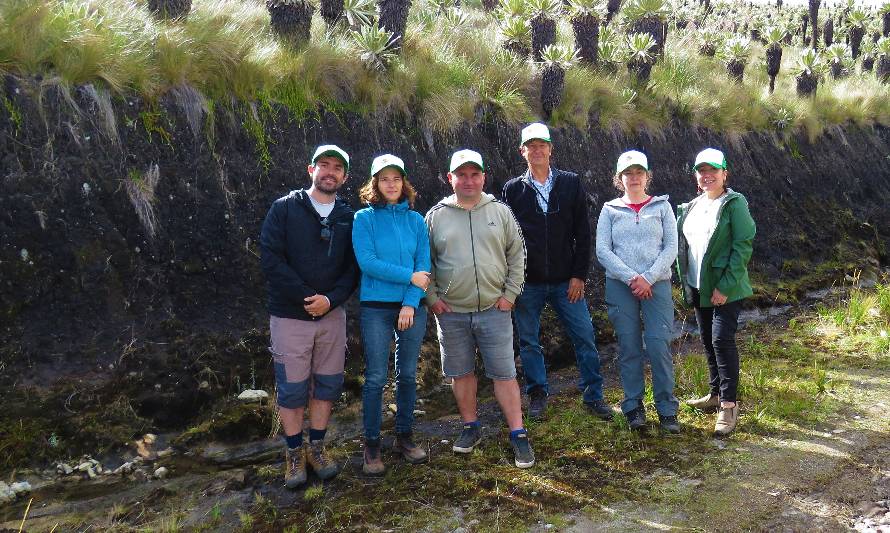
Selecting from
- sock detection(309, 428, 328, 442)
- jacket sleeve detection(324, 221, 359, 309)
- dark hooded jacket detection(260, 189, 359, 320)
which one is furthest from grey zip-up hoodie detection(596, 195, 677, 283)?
sock detection(309, 428, 328, 442)

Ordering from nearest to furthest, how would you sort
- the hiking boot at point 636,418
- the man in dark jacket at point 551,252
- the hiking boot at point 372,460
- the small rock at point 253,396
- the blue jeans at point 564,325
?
the hiking boot at point 372,460 < the hiking boot at point 636,418 < the man in dark jacket at point 551,252 < the blue jeans at point 564,325 < the small rock at point 253,396

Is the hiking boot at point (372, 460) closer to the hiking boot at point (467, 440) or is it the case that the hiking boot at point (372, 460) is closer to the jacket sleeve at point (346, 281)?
the hiking boot at point (467, 440)

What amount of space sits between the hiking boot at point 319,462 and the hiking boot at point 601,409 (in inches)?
90.2

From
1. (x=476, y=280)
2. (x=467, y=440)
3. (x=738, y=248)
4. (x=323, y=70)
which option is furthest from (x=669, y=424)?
(x=323, y=70)

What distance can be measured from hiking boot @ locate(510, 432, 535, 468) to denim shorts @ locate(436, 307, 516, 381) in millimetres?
446

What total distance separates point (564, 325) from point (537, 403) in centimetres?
72

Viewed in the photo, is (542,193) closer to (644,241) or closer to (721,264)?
(644,241)

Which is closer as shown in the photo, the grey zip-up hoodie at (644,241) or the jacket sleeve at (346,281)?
the jacket sleeve at (346,281)

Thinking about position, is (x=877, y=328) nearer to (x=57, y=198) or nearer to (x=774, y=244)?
(x=774, y=244)

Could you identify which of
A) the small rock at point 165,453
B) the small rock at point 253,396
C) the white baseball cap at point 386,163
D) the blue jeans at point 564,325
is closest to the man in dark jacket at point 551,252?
the blue jeans at point 564,325

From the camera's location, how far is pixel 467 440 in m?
4.79

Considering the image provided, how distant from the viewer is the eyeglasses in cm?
→ 438

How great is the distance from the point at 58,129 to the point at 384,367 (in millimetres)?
3810

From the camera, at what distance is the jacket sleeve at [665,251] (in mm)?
4742
